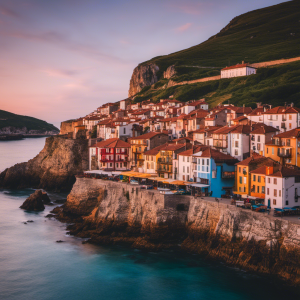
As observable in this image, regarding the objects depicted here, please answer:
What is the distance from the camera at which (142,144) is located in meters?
65.8

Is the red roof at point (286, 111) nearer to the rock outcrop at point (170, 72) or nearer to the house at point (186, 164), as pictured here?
the house at point (186, 164)

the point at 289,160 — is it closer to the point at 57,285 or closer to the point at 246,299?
the point at 246,299

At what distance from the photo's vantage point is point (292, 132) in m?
48.7

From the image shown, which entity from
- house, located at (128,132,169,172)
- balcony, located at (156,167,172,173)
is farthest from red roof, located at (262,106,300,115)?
house, located at (128,132,169,172)

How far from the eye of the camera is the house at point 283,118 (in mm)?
55994

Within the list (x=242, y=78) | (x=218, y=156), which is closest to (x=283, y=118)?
(x=218, y=156)

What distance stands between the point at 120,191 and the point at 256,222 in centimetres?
2061

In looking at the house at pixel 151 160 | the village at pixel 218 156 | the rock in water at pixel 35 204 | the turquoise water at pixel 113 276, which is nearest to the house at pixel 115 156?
the village at pixel 218 156

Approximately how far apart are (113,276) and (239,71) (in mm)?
93278

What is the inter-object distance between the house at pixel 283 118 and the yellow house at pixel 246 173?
467 inches

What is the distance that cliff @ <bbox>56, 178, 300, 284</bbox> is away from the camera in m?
34.8

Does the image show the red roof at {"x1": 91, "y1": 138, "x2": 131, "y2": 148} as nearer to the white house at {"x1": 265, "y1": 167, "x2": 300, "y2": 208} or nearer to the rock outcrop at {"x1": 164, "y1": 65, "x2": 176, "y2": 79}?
the white house at {"x1": 265, "y1": 167, "x2": 300, "y2": 208}

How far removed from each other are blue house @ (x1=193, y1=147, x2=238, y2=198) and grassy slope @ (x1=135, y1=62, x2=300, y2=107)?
3719 centimetres

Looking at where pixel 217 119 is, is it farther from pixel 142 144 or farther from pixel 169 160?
pixel 169 160
